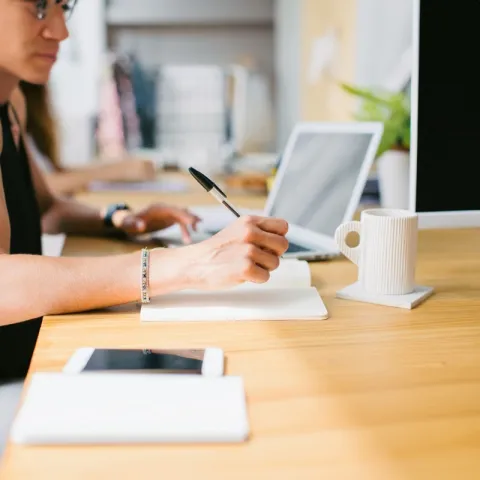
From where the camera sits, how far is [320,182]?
120cm

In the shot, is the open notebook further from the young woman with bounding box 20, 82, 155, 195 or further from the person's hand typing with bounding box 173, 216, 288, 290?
the young woman with bounding box 20, 82, 155, 195

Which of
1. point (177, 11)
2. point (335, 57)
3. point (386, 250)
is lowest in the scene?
point (386, 250)

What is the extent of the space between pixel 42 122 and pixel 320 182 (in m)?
1.47

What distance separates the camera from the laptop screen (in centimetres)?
113

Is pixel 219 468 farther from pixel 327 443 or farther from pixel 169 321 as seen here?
pixel 169 321

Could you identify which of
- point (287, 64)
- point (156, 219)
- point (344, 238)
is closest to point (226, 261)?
point (344, 238)

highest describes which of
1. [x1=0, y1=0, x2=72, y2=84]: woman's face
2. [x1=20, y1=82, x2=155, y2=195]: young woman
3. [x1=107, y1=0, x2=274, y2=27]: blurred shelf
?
[x1=107, y1=0, x2=274, y2=27]: blurred shelf

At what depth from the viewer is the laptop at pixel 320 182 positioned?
43.6 inches

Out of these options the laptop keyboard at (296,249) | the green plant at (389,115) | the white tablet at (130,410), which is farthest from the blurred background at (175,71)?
the white tablet at (130,410)

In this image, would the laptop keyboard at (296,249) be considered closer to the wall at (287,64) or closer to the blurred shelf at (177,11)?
the wall at (287,64)

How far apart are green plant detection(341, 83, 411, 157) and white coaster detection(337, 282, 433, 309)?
2.07 feet

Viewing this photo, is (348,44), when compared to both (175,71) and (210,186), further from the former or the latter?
(210,186)

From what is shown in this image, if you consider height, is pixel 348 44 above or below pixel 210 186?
above

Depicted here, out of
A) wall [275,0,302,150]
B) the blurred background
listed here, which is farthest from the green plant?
wall [275,0,302,150]
